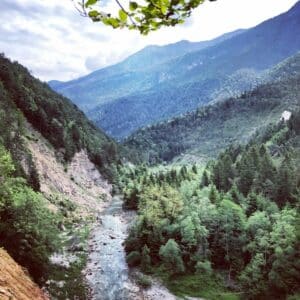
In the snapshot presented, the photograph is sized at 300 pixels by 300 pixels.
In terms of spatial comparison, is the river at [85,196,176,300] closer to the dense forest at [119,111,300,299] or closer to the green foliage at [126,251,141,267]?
the green foliage at [126,251,141,267]

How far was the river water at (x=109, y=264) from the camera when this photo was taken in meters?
64.9

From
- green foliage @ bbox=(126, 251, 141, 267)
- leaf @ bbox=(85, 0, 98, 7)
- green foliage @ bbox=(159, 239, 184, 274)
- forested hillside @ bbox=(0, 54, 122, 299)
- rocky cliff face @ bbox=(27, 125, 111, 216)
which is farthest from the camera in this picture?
rocky cliff face @ bbox=(27, 125, 111, 216)

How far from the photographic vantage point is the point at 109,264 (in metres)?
78.1

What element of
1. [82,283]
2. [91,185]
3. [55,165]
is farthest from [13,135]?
[82,283]

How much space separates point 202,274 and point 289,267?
1751cm

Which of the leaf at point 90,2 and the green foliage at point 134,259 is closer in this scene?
the leaf at point 90,2

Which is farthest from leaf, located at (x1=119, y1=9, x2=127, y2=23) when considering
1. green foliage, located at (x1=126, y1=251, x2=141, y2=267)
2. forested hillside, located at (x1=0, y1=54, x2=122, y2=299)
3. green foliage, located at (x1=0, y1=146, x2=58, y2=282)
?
green foliage, located at (x1=126, y1=251, x2=141, y2=267)

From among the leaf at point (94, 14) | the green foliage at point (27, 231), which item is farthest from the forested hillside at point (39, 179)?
the leaf at point (94, 14)

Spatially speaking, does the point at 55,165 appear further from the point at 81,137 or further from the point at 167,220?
the point at 167,220

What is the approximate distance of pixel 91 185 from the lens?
15400cm

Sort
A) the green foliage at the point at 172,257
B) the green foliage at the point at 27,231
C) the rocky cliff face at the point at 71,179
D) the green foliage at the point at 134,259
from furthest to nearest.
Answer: the rocky cliff face at the point at 71,179
the green foliage at the point at 134,259
the green foliage at the point at 172,257
the green foliage at the point at 27,231

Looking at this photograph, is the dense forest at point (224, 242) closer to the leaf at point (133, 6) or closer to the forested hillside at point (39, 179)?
the forested hillside at point (39, 179)

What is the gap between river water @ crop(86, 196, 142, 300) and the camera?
64.9 metres

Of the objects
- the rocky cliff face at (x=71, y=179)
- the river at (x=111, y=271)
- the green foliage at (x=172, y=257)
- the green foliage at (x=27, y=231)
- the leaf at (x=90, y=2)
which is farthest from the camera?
the rocky cliff face at (x=71, y=179)
